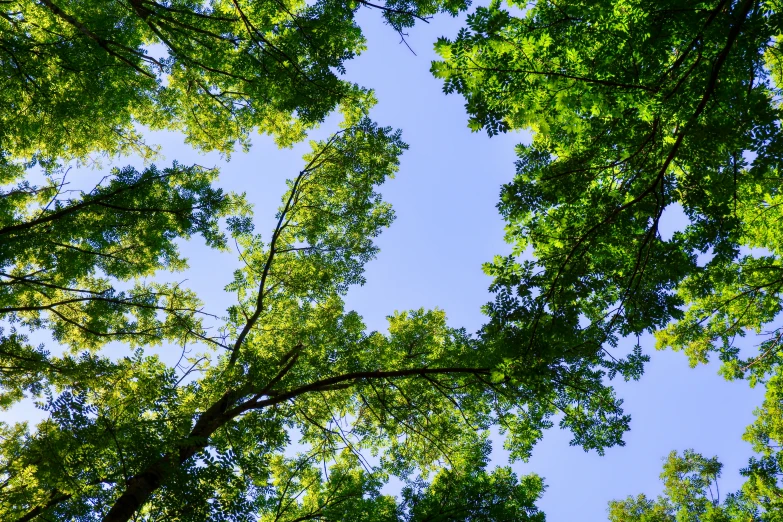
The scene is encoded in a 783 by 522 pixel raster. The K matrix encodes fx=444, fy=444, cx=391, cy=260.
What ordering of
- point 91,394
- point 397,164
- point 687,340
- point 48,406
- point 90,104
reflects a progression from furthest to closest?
point 687,340
point 397,164
point 90,104
point 91,394
point 48,406

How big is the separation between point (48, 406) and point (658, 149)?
6.71 m

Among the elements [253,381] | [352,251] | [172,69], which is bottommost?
[253,381]

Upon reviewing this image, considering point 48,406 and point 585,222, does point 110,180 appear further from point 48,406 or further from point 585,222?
point 585,222

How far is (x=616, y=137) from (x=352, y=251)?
5970mm

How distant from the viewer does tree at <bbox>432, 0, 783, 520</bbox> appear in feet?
11.6

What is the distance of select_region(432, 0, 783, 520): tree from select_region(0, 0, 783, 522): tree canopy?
30 mm

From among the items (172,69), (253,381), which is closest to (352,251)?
(253,381)

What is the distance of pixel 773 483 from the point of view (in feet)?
32.0

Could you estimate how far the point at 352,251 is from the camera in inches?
373

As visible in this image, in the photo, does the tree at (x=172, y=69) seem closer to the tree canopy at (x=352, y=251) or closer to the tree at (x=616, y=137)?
the tree canopy at (x=352, y=251)

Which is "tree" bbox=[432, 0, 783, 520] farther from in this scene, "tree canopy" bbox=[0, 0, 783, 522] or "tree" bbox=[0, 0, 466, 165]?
"tree" bbox=[0, 0, 466, 165]

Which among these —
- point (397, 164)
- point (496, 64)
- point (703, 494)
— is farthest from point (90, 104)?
point (703, 494)

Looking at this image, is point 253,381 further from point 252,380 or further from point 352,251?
point 352,251

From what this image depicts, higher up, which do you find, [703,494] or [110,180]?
[110,180]
